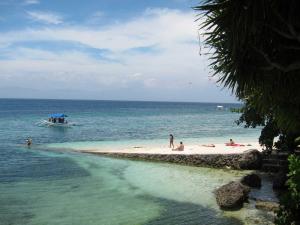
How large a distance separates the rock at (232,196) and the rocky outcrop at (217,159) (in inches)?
369

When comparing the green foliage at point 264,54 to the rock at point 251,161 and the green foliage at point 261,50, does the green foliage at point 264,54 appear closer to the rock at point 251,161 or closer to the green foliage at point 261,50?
the green foliage at point 261,50

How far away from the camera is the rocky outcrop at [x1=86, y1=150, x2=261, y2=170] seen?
1166 inches

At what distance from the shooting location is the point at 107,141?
49344mm

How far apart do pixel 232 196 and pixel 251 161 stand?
34.7ft

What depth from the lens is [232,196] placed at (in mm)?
19500

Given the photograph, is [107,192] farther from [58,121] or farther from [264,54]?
Answer: [58,121]

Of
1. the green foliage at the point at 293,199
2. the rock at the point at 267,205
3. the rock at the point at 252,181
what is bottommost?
the rock at the point at 267,205

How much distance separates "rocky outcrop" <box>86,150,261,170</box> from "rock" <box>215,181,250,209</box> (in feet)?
30.7

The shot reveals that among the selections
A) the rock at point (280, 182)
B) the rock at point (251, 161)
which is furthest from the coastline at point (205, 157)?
the rock at point (280, 182)

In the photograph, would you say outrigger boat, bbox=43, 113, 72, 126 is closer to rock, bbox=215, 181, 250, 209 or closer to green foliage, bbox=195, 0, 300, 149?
rock, bbox=215, 181, 250, 209

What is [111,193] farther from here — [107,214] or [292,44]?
[292,44]

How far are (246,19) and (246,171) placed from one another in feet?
68.9

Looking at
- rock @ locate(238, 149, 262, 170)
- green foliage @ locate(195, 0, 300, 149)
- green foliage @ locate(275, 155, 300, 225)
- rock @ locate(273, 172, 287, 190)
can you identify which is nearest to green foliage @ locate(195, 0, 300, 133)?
green foliage @ locate(195, 0, 300, 149)

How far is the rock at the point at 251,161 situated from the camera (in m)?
29.4
